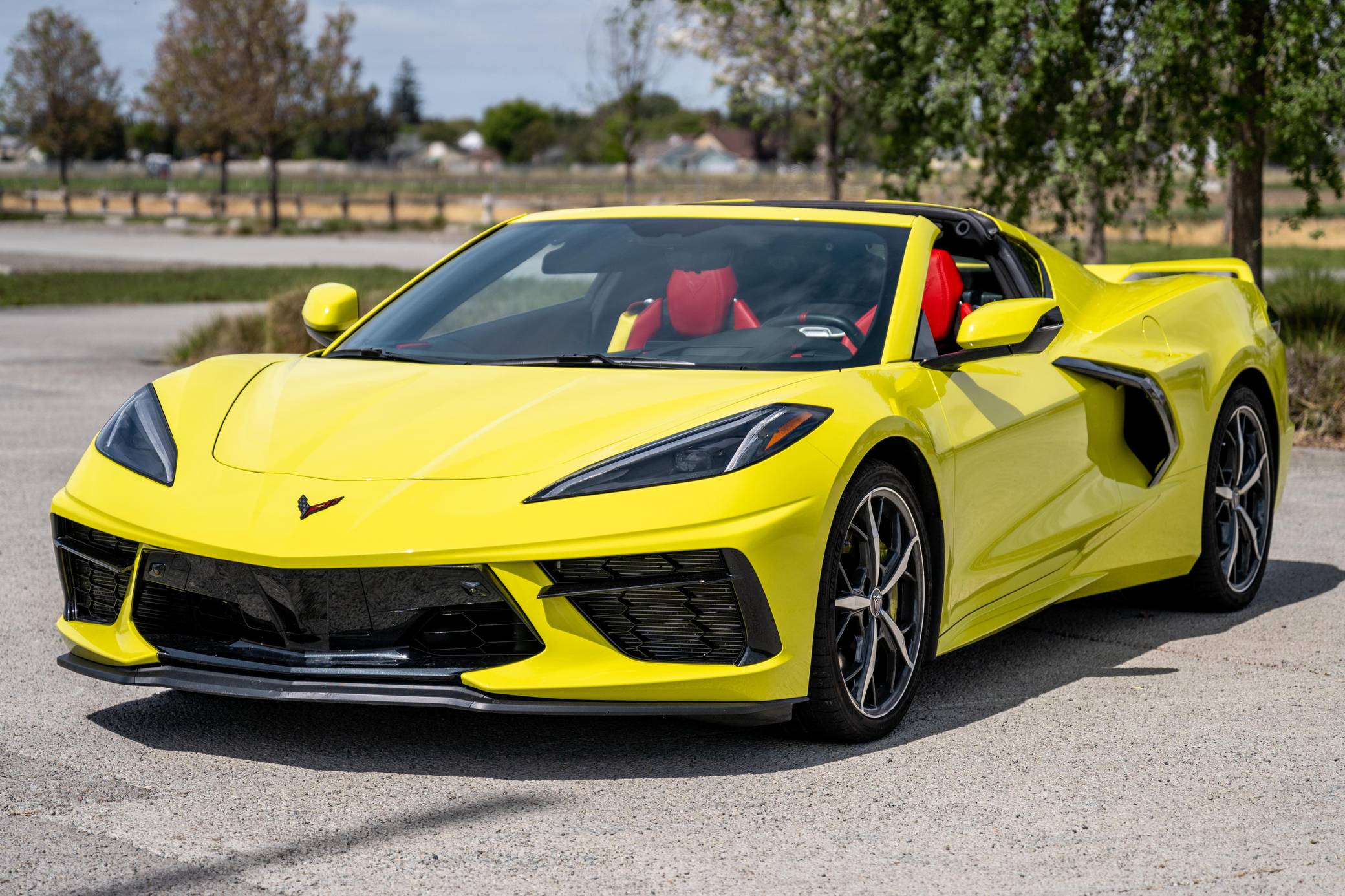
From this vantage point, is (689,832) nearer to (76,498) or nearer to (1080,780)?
(1080,780)

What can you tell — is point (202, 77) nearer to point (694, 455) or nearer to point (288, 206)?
point (288, 206)

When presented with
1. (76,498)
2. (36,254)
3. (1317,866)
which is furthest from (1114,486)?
(36,254)

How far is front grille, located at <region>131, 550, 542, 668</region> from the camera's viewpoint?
3.86m

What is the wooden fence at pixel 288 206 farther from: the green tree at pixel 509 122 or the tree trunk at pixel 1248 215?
the green tree at pixel 509 122

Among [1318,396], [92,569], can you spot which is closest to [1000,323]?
[92,569]

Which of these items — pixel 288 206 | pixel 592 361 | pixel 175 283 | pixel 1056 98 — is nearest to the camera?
pixel 592 361

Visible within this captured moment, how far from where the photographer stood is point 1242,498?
20.6ft

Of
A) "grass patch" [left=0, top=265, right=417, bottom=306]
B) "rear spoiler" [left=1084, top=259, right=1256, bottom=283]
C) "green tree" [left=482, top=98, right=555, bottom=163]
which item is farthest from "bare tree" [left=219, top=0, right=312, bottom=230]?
Answer: "green tree" [left=482, top=98, right=555, bottom=163]

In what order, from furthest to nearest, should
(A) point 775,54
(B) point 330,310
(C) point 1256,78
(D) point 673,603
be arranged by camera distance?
1. (A) point 775,54
2. (C) point 1256,78
3. (B) point 330,310
4. (D) point 673,603

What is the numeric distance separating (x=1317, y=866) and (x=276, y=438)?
8.43 ft

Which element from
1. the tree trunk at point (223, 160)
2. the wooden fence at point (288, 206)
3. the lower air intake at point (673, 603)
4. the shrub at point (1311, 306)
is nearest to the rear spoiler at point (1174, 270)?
the lower air intake at point (673, 603)

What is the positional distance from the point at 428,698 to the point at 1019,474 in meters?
1.95

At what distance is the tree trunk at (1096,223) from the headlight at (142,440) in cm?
864

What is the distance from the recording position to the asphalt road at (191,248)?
1224 inches
